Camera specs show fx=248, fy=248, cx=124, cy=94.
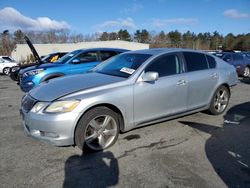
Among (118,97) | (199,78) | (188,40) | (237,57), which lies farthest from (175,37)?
(118,97)

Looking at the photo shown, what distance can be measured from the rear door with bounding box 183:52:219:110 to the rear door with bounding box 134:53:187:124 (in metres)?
0.20

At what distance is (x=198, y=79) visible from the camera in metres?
5.04

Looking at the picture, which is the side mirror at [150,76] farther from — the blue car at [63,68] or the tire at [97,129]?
the blue car at [63,68]

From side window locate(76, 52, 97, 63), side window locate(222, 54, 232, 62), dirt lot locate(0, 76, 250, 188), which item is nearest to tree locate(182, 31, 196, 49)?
side window locate(222, 54, 232, 62)

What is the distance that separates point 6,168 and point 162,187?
2121 millimetres

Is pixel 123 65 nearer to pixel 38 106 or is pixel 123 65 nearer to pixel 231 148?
pixel 38 106

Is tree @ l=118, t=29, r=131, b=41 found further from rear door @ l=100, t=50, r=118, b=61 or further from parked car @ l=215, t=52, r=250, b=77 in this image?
rear door @ l=100, t=50, r=118, b=61

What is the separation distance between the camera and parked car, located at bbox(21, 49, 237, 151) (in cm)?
358

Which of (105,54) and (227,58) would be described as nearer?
(105,54)

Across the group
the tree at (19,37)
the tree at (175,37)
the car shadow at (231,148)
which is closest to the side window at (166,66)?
the car shadow at (231,148)

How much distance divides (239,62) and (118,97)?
1227 cm

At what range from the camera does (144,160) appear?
3.61 metres

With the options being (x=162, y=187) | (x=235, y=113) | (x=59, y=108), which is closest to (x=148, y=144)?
(x=162, y=187)

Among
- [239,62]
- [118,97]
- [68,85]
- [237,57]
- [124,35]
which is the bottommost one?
[239,62]
